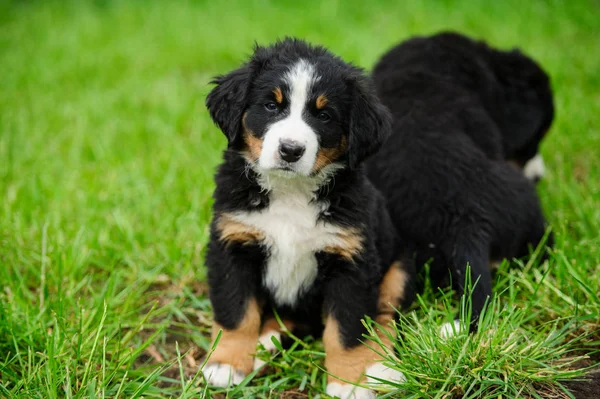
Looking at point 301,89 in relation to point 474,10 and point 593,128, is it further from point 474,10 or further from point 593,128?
point 474,10

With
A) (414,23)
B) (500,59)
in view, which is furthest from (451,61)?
(414,23)

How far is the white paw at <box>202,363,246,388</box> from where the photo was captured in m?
2.65

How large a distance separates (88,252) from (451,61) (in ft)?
8.22

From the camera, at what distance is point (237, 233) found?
105 inches

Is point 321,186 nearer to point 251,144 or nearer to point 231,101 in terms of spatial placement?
point 251,144

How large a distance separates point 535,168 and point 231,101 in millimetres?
2760

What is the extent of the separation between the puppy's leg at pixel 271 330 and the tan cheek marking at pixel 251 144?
83cm

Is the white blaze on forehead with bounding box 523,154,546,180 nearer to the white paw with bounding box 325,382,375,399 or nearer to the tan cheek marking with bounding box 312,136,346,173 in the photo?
the tan cheek marking with bounding box 312,136,346,173

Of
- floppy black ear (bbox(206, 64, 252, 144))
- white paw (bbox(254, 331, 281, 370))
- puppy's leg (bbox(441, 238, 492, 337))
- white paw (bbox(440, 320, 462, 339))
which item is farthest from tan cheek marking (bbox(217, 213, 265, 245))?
puppy's leg (bbox(441, 238, 492, 337))

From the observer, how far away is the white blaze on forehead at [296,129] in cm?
246

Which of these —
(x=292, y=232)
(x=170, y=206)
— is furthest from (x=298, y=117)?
(x=170, y=206)

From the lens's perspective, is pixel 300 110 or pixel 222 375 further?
pixel 222 375

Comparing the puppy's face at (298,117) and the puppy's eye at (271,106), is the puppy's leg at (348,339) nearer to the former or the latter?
the puppy's face at (298,117)

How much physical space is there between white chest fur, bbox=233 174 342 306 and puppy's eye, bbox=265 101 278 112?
0.34 meters
